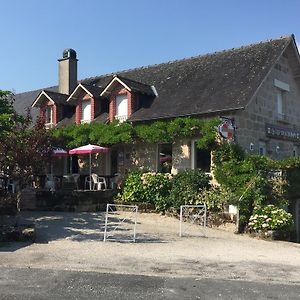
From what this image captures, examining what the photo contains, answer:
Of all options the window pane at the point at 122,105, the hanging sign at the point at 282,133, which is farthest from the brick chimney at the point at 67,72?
the hanging sign at the point at 282,133

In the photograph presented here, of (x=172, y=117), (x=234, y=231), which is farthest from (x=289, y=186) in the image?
(x=172, y=117)

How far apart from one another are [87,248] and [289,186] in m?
8.52

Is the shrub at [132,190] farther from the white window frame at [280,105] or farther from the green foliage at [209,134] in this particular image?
the white window frame at [280,105]

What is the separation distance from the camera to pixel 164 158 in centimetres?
1998

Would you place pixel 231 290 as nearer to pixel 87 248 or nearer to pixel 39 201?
pixel 87 248

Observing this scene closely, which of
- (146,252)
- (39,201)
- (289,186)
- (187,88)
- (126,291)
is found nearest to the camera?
(126,291)

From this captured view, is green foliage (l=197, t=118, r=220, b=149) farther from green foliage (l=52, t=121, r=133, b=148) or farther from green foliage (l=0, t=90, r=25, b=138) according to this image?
green foliage (l=0, t=90, r=25, b=138)

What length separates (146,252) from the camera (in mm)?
10688

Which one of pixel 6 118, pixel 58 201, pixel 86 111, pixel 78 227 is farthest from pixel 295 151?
pixel 6 118

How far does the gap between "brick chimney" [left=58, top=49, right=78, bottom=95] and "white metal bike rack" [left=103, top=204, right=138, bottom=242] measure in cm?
976

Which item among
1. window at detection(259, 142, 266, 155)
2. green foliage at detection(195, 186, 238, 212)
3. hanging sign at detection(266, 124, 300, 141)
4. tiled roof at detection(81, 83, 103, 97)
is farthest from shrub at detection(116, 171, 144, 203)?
hanging sign at detection(266, 124, 300, 141)

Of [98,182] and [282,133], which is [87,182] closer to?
[98,182]

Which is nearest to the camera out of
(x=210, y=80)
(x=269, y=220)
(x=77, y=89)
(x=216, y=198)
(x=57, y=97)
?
(x=269, y=220)

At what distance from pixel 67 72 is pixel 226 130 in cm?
1166
